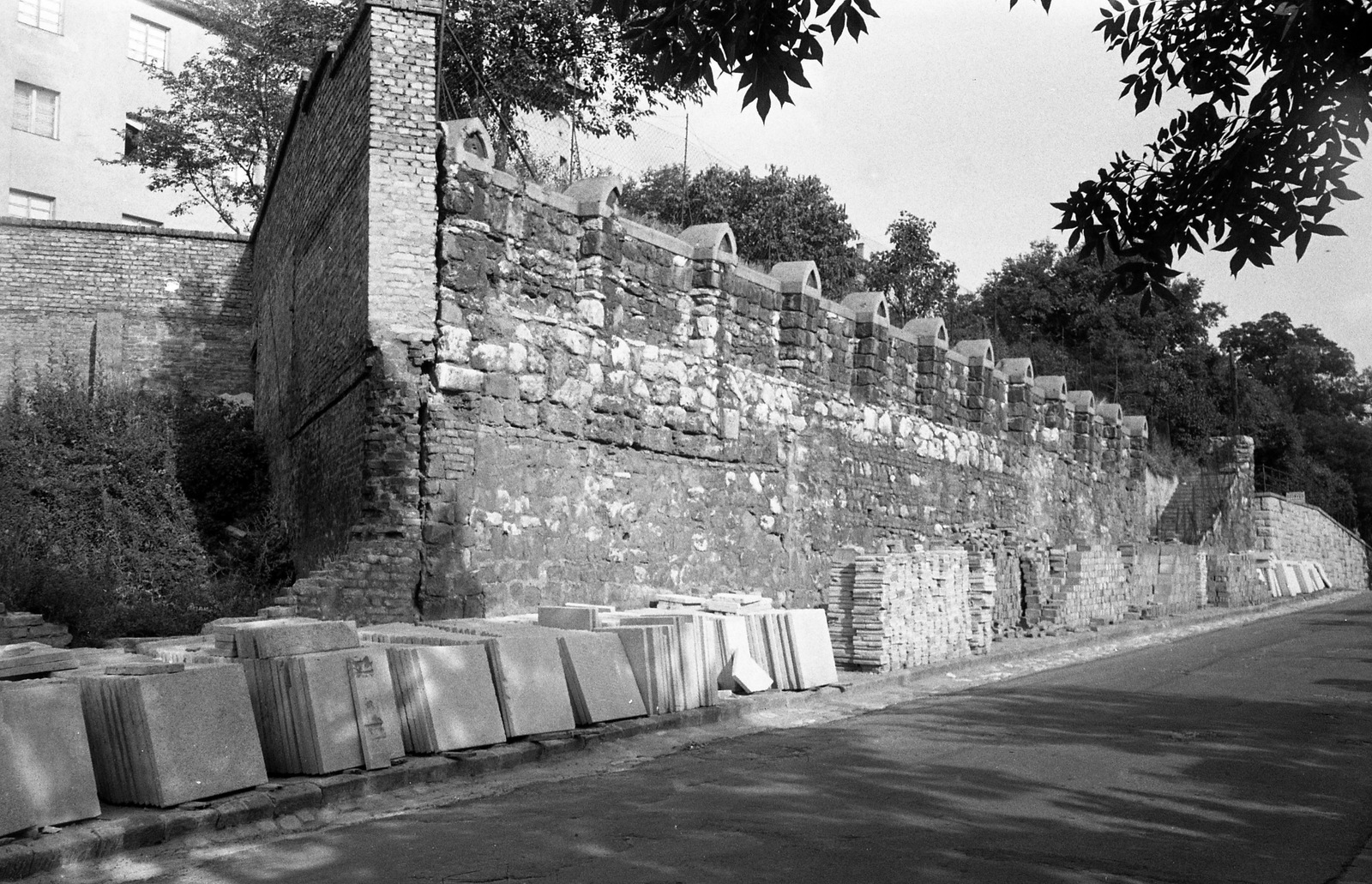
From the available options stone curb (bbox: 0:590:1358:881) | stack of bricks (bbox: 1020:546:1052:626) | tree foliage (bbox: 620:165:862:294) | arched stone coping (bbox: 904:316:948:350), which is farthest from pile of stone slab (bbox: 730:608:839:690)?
tree foliage (bbox: 620:165:862:294)

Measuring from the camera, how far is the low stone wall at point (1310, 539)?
152 ft

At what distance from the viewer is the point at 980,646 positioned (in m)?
16.7

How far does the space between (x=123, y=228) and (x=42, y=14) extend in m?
16.1

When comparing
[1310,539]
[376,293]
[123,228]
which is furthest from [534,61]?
[1310,539]

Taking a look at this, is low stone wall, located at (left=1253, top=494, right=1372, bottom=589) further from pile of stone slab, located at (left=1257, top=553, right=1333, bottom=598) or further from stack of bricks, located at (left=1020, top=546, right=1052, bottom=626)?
stack of bricks, located at (left=1020, top=546, right=1052, bottom=626)

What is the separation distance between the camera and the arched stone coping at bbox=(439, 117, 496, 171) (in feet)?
41.0

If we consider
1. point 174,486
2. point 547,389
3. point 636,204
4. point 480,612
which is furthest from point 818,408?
point 636,204

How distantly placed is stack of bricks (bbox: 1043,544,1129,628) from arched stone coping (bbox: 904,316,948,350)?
4.15 m

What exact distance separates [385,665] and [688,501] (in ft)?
26.5

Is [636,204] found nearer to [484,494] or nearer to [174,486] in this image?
[174,486]

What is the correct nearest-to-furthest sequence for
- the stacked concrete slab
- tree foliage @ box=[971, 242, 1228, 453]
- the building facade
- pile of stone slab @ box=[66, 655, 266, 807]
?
pile of stone slab @ box=[66, 655, 266, 807]
the stacked concrete slab
the building facade
tree foliage @ box=[971, 242, 1228, 453]

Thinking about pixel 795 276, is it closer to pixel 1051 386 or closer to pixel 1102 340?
pixel 1051 386

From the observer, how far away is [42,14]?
113ft

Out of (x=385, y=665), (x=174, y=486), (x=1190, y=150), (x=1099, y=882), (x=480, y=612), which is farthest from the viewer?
(x=174, y=486)
